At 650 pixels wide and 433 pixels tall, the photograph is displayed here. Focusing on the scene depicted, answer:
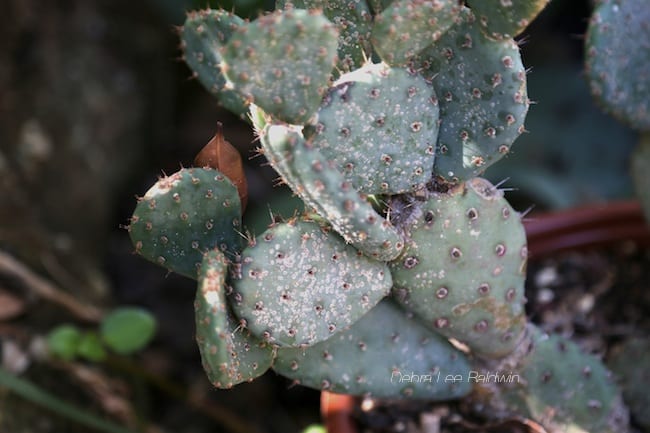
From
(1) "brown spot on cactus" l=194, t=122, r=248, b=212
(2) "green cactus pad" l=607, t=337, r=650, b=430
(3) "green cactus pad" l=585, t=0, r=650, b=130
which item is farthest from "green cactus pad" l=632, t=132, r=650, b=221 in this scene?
(1) "brown spot on cactus" l=194, t=122, r=248, b=212

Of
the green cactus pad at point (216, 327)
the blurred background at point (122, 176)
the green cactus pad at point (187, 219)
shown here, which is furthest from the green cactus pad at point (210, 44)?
the blurred background at point (122, 176)

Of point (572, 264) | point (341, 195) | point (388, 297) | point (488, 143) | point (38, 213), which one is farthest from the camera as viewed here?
point (38, 213)

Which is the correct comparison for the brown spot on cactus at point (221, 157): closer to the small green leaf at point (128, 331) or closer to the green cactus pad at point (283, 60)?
the green cactus pad at point (283, 60)

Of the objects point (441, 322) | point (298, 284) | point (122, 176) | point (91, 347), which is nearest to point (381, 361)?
point (441, 322)

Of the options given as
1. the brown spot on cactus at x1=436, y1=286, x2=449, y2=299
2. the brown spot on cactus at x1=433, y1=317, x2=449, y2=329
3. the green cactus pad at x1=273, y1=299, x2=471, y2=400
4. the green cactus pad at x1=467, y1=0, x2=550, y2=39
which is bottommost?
the green cactus pad at x1=273, y1=299, x2=471, y2=400

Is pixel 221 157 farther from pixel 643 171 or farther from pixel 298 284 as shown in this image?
pixel 643 171

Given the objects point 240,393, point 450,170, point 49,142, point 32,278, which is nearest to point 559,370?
point 450,170

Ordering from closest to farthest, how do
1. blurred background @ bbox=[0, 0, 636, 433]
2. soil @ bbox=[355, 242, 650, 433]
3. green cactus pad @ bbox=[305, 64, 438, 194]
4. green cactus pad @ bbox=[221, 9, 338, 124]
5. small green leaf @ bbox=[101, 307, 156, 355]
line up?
green cactus pad @ bbox=[221, 9, 338, 124], green cactus pad @ bbox=[305, 64, 438, 194], soil @ bbox=[355, 242, 650, 433], small green leaf @ bbox=[101, 307, 156, 355], blurred background @ bbox=[0, 0, 636, 433]

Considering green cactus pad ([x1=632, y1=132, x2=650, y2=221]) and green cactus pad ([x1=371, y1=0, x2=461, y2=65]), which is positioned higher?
green cactus pad ([x1=371, y1=0, x2=461, y2=65])

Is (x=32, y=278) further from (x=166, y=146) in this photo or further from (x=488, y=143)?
(x=488, y=143)

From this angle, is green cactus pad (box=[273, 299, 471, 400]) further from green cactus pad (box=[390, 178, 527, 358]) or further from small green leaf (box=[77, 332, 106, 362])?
small green leaf (box=[77, 332, 106, 362])
